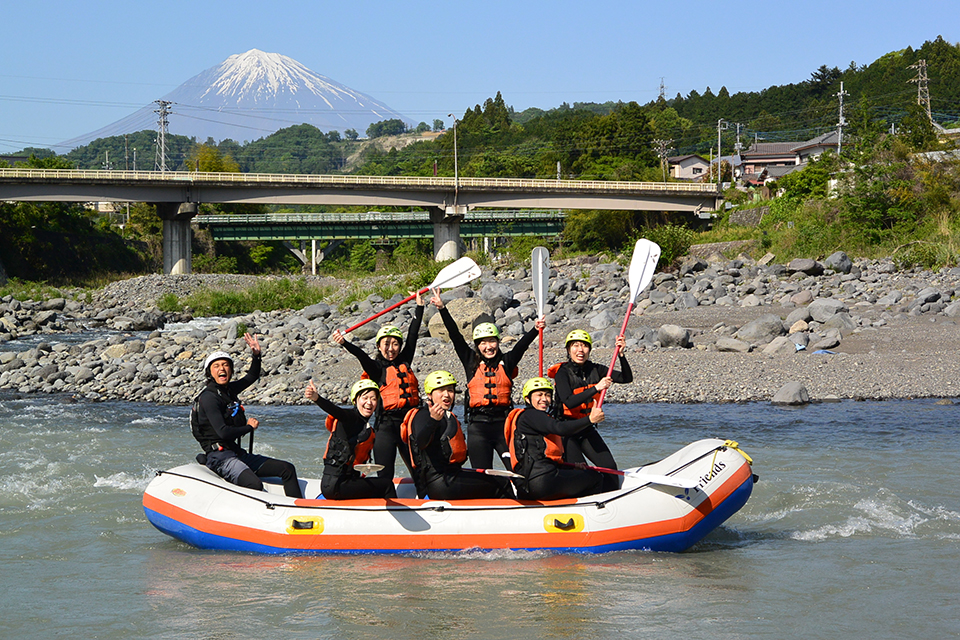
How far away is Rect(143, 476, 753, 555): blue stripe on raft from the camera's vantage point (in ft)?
22.8

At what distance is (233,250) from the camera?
61.8 meters

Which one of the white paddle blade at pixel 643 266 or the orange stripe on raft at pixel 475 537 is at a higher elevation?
the white paddle blade at pixel 643 266

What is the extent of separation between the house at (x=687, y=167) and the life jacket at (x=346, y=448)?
2874 inches

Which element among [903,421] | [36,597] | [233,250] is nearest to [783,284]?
[903,421]

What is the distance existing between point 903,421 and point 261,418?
882 cm

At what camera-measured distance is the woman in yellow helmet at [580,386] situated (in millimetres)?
7027

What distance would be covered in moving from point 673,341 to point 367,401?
33.8ft

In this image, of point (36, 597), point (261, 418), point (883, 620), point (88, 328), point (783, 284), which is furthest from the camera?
point (88, 328)

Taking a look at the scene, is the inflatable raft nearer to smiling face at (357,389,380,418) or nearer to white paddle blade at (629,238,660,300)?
smiling face at (357,389,380,418)

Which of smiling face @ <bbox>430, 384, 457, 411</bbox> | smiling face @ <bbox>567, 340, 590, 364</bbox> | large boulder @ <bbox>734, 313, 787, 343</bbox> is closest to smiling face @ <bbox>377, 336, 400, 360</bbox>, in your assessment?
smiling face @ <bbox>430, 384, 457, 411</bbox>

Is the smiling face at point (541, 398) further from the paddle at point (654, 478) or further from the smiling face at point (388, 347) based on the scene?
the smiling face at point (388, 347)

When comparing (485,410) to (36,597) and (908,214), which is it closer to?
(36,597)

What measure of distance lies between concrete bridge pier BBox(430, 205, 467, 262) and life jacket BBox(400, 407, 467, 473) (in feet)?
136

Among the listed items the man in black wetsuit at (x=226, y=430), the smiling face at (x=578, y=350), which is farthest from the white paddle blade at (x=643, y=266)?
the man in black wetsuit at (x=226, y=430)
